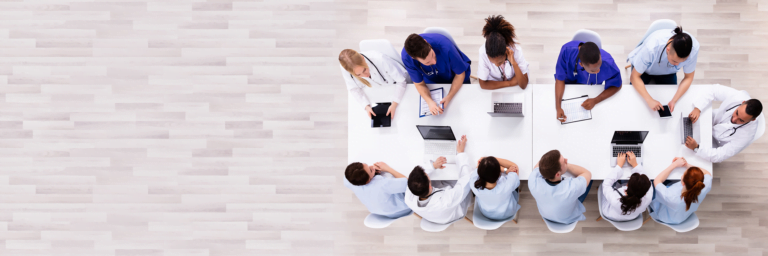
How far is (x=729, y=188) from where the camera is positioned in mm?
3158

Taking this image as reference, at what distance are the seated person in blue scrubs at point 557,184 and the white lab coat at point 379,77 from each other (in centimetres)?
105

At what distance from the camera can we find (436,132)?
2529 millimetres

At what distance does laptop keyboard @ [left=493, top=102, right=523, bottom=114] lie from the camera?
2.51 m

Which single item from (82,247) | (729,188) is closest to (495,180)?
(729,188)

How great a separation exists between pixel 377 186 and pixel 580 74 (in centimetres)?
159

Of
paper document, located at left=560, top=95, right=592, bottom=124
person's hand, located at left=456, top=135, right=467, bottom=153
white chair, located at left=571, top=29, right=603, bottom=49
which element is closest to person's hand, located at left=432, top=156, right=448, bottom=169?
person's hand, located at left=456, top=135, right=467, bottom=153

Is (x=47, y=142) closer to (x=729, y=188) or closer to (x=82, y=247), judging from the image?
(x=82, y=247)

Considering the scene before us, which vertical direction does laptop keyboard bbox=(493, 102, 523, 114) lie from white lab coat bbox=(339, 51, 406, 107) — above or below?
below

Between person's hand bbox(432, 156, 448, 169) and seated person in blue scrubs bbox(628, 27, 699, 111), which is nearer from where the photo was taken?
seated person in blue scrubs bbox(628, 27, 699, 111)

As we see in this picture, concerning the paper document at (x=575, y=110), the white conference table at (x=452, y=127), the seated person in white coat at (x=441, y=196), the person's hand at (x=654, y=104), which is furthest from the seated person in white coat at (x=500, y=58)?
the person's hand at (x=654, y=104)

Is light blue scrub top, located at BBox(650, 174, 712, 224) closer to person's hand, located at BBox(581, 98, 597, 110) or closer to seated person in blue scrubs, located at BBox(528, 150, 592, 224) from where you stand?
seated person in blue scrubs, located at BBox(528, 150, 592, 224)

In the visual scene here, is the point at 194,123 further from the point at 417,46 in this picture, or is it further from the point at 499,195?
the point at 499,195

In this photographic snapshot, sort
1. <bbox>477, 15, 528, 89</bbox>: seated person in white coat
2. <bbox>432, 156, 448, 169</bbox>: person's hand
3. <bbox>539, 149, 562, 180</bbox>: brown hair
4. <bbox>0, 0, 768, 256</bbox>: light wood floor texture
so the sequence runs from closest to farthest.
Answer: <bbox>477, 15, 528, 89</bbox>: seated person in white coat
<bbox>539, 149, 562, 180</bbox>: brown hair
<bbox>432, 156, 448, 169</bbox>: person's hand
<bbox>0, 0, 768, 256</bbox>: light wood floor texture

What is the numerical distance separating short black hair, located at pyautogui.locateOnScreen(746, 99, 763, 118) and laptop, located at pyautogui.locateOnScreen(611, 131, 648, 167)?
55 cm
